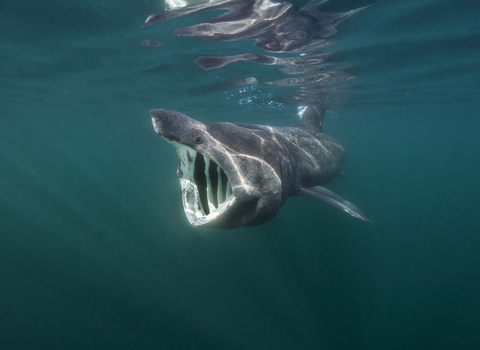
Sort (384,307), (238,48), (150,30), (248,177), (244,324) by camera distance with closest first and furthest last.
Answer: (248,177), (150,30), (238,48), (244,324), (384,307)

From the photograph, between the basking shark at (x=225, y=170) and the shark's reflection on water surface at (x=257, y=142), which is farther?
the shark's reflection on water surface at (x=257, y=142)

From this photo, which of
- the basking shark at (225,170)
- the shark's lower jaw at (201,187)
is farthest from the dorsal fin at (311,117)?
the shark's lower jaw at (201,187)

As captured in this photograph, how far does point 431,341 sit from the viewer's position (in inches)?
501

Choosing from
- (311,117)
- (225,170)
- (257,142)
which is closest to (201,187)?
(225,170)

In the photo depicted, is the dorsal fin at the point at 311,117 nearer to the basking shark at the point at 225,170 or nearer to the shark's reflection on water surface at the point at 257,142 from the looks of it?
the shark's reflection on water surface at the point at 257,142

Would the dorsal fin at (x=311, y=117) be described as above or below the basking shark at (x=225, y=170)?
below

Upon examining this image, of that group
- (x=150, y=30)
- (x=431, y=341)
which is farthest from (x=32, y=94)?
(x=431, y=341)

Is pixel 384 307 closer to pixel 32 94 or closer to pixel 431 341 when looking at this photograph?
pixel 431 341

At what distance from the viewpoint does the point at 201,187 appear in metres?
3.95

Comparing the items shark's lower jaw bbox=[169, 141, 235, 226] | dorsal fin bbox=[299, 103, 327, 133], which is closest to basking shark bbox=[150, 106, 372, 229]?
shark's lower jaw bbox=[169, 141, 235, 226]

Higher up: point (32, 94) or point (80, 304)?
point (32, 94)

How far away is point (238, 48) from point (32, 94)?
52.6 ft

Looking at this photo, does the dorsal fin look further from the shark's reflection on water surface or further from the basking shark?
the basking shark

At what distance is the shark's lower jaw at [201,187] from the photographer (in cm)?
339
